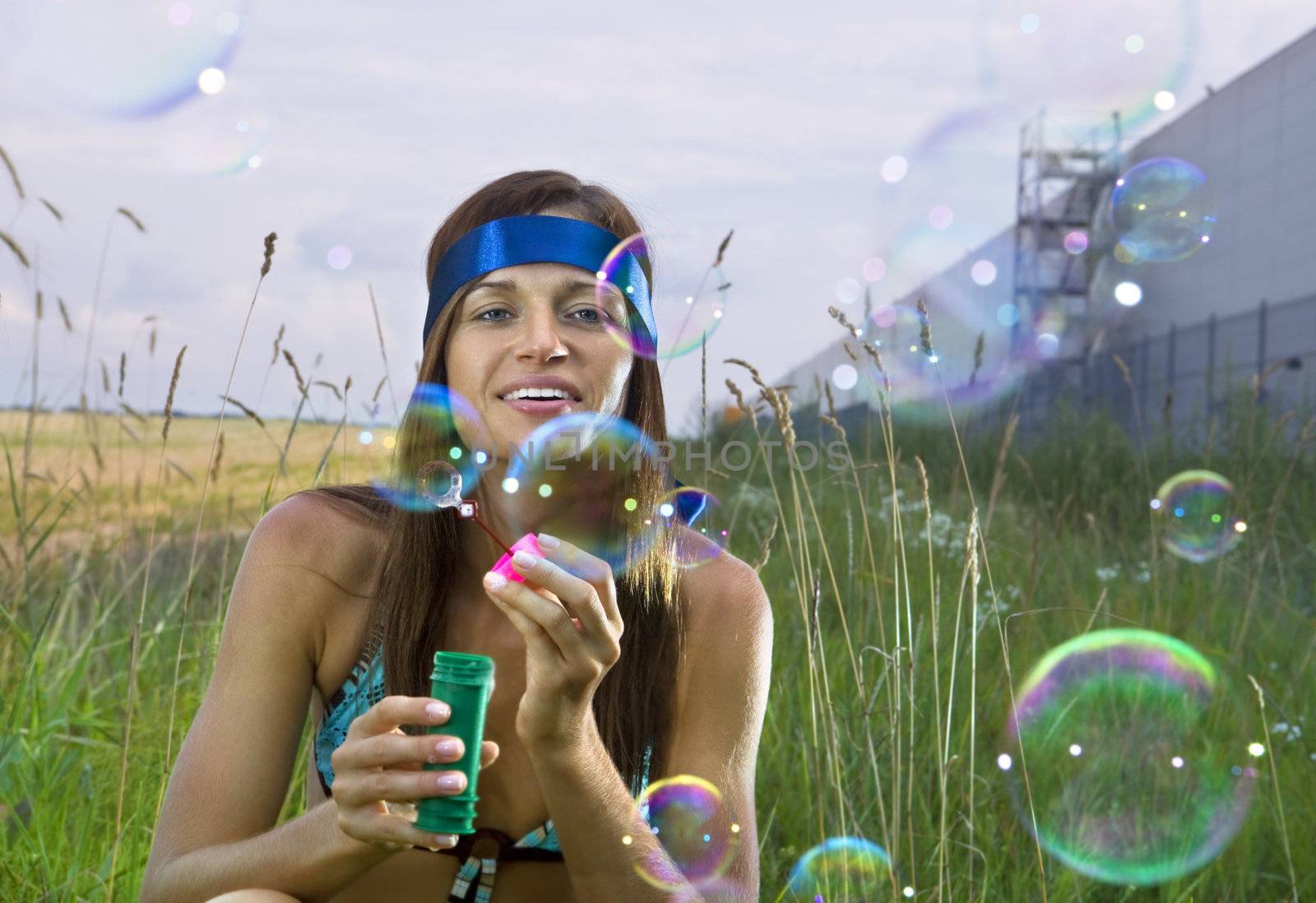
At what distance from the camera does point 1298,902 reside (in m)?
2.70

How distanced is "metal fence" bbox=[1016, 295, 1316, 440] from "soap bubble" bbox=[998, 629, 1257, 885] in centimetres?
949

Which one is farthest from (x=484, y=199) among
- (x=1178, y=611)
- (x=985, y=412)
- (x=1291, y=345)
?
(x=1291, y=345)

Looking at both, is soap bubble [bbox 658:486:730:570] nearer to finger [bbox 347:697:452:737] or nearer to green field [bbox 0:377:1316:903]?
green field [bbox 0:377:1316:903]

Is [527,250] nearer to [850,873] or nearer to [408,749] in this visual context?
[408,749]

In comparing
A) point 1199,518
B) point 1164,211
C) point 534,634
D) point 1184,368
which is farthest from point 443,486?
point 1184,368

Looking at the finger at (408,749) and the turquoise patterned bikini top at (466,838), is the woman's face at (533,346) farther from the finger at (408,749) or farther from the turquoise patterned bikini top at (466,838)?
the finger at (408,749)

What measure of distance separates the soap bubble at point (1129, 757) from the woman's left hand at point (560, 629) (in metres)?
1.28

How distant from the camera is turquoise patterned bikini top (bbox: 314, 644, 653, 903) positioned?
1950 mm

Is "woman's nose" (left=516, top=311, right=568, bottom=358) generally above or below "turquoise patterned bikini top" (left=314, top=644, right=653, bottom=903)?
above

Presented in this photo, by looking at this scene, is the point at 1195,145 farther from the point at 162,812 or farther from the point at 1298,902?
the point at 162,812

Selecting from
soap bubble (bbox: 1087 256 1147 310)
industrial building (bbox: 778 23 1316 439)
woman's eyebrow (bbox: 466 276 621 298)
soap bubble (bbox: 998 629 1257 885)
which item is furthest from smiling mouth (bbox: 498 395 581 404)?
soap bubble (bbox: 1087 256 1147 310)

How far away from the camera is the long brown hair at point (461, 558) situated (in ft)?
6.72

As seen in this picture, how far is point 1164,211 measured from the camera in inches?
248

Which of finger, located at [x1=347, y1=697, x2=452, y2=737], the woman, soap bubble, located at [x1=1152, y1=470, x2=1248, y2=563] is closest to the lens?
finger, located at [x1=347, y1=697, x2=452, y2=737]
